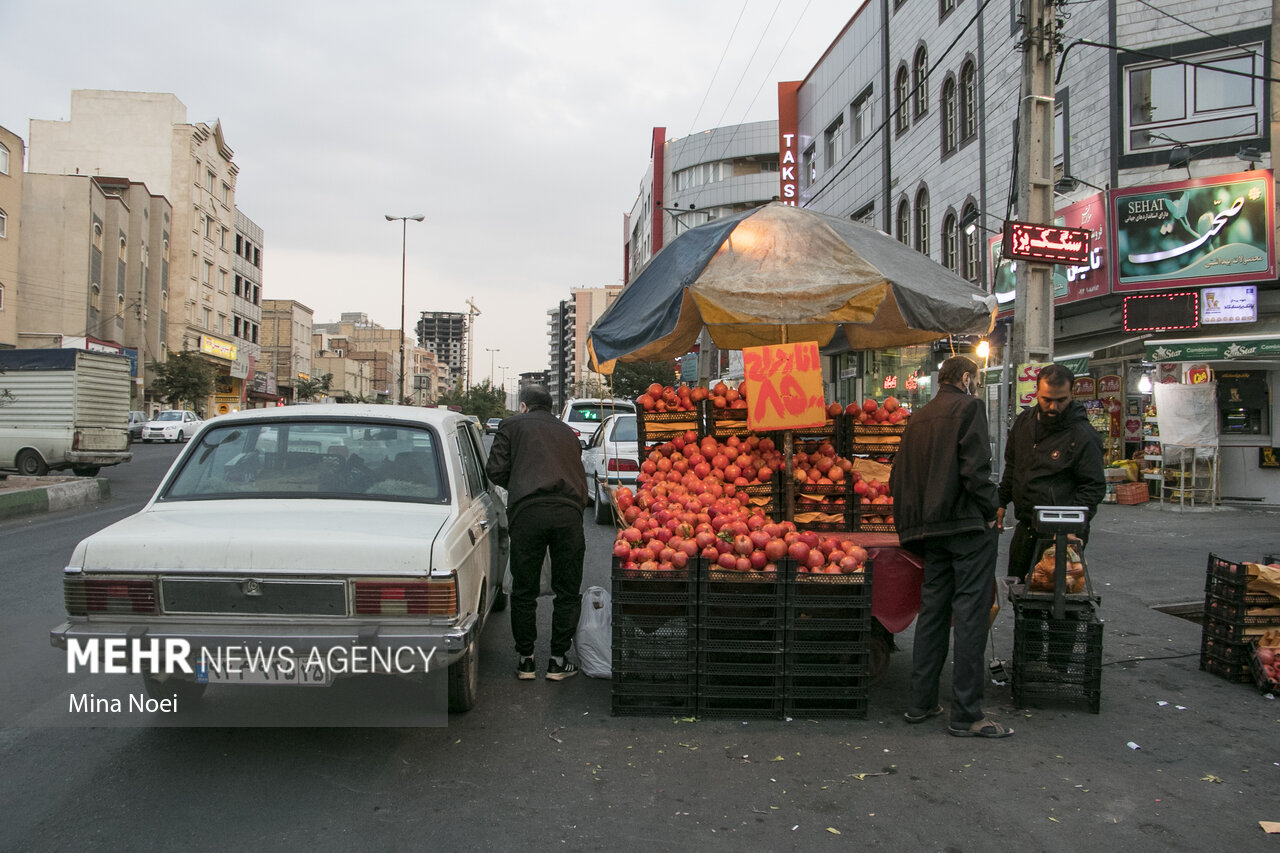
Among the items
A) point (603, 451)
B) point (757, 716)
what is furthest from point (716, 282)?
point (603, 451)

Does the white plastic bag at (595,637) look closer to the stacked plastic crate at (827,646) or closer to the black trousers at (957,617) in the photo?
the stacked plastic crate at (827,646)

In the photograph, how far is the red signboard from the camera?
9664mm

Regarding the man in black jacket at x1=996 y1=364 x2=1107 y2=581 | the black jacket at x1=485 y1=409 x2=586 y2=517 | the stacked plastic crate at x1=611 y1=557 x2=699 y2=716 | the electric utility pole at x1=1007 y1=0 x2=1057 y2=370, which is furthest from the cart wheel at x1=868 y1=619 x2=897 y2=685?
the electric utility pole at x1=1007 y1=0 x2=1057 y2=370

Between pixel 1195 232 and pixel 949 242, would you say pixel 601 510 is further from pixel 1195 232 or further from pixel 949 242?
pixel 949 242

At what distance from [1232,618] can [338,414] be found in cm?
567

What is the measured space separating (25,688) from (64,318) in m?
44.4

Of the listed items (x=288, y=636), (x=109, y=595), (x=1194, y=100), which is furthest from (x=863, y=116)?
(x=109, y=595)

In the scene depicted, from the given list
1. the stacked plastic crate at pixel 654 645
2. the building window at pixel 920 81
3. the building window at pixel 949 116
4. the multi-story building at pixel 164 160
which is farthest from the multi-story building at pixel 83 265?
the stacked plastic crate at pixel 654 645

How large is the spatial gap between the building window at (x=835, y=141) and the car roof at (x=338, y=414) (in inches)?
1019

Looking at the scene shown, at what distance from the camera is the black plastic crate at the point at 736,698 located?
470 cm

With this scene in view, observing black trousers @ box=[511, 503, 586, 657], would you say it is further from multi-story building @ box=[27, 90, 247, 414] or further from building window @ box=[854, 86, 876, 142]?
multi-story building @ box=[27, 90, 247, 414]

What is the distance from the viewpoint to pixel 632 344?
6.11m

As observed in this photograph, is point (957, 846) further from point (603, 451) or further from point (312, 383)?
point (312, 383)

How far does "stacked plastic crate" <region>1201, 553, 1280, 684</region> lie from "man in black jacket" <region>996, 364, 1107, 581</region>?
3.07 feet
